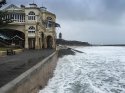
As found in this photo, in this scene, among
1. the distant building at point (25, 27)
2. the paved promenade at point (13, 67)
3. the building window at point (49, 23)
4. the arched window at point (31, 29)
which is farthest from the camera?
the building window at point (49, 23)

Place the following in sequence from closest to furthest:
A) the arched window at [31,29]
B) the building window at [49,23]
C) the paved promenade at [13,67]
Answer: the paved promenade at [13,67] < the arched window at [31,29] < the building window at [49,23]

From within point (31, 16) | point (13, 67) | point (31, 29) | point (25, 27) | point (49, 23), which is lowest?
point (13, 67)

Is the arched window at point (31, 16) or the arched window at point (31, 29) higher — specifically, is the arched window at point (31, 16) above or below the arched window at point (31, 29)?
above

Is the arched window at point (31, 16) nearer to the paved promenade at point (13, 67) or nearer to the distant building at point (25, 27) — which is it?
the distant building at point (25, 27)

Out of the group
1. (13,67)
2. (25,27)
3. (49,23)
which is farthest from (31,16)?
(13,67)

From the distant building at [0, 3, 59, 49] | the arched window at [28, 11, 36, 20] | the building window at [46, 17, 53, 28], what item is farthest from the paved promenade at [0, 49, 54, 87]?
the building window at [46, 17, 53, 28]

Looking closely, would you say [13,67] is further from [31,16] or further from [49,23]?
[49,23]

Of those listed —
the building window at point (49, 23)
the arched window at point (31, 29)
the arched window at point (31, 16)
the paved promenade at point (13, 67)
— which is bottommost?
the paved promenade at point (13, 67)

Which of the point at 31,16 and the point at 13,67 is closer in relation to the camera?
the point at 13,67

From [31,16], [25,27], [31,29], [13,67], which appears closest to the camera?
[13,67]

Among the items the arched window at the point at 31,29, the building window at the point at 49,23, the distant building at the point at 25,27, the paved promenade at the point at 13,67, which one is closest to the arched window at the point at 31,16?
the distant building at the point at 25,27

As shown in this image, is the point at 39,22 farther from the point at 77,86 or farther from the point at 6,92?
the point at 6,92

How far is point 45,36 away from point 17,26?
1015 centimetres

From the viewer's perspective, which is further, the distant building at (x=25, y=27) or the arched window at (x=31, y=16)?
the arched window at (x=31, y=16)
